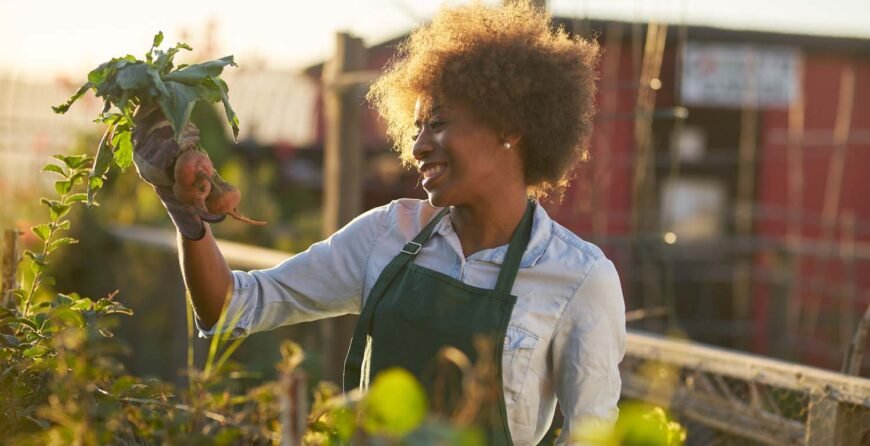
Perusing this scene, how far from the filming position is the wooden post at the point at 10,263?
2.54 metres

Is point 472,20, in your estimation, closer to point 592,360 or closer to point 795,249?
point 592,360

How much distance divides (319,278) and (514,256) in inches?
16.9

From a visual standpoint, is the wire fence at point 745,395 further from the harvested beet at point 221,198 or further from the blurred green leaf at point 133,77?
the blurred green leaf at point 133,77

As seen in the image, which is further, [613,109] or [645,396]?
[613,109]

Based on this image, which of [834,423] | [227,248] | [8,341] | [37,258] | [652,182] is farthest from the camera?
[652,182]

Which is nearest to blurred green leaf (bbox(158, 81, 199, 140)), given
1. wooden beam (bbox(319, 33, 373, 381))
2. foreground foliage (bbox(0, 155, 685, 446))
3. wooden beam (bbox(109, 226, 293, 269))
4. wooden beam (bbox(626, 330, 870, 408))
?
foreground foliage (bbox(0, 155, 685, 446))

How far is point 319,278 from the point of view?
2527 millimetres

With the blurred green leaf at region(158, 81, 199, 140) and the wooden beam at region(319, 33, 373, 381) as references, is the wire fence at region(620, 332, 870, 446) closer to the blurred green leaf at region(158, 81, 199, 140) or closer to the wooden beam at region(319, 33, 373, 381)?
the wooden beam at region(319, 33, 373, 381)

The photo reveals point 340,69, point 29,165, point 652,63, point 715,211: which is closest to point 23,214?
point 29,165

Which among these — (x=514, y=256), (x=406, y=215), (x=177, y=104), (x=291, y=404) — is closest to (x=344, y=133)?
(x=406, y=215)

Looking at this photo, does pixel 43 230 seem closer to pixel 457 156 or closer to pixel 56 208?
pixel 56 208

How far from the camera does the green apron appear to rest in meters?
2.30

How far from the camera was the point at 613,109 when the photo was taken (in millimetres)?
11133

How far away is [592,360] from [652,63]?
267 centimetres
